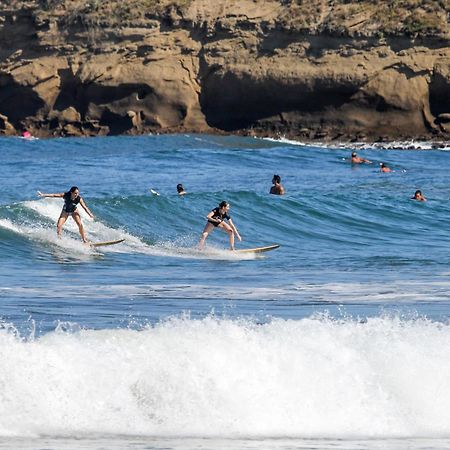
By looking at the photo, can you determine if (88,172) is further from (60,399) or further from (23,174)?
(60,399)

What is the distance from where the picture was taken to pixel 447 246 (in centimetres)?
2184

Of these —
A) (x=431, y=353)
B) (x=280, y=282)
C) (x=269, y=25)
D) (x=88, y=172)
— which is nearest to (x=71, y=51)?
(x=269, y=25)

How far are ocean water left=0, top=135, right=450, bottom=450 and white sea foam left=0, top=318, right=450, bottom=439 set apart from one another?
1 cm

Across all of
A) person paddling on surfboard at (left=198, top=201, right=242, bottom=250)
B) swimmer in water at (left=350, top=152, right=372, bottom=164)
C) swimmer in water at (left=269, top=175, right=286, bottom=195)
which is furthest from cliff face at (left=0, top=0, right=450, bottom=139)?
person paddling on surfboard at (left=198, top=201, right=242, bottom=250)

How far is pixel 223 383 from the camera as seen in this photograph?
9344 mm

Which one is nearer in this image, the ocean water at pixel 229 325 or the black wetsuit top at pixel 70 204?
the ocean water at pixel 229 325

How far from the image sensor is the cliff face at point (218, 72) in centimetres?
4688

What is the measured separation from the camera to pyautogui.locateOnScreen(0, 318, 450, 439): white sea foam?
348 inches

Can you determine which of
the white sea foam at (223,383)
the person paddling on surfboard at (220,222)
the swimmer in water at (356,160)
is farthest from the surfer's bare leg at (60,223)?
the swimmer in water at (356,160)

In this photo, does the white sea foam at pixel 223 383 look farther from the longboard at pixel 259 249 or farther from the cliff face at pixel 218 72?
the cliff face at pixel 218 72

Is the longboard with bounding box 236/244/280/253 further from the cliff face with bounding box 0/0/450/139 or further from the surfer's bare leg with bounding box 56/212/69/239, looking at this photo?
the cliff face with bounding box 0/0/450/139

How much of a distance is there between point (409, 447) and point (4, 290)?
7.53 meters

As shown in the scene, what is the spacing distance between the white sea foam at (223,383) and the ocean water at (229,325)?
0.01 m

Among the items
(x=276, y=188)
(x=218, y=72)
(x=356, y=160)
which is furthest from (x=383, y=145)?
(x=276, y=188)
